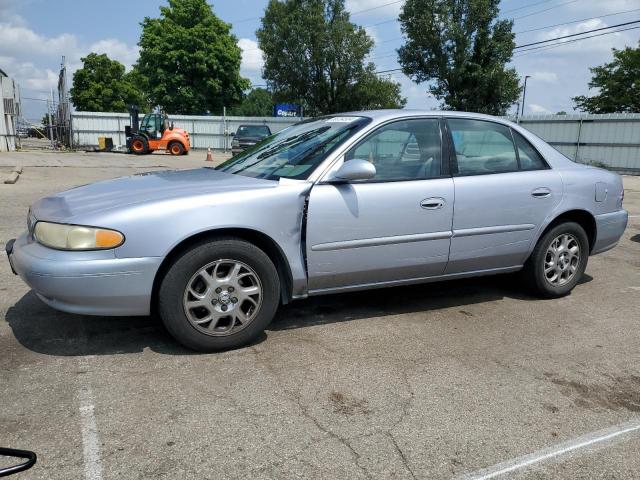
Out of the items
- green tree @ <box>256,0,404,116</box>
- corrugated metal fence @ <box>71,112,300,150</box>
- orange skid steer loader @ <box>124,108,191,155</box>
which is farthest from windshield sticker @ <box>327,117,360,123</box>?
green tree @ <box>256,0,404,116</box>

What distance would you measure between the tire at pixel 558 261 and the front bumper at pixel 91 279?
312 centimetres

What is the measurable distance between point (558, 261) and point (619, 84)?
4330 cm

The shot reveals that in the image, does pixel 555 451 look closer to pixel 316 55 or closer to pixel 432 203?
pixel 432 203

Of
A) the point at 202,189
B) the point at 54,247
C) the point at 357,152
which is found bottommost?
the point at 54,247

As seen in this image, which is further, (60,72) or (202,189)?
(60,72)

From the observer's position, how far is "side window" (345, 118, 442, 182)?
3.85m

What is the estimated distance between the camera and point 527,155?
4484mm

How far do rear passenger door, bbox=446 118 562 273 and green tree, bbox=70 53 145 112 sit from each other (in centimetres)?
5834

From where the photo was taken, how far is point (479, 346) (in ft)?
12.0

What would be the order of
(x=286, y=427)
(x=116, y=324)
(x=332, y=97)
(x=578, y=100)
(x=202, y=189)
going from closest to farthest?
(x=286, y=427) → (x=202, y=189) → (x=116, y=324) → (x=332, y=97) → (x=578, y=100)

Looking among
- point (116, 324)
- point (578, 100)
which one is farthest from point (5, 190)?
point (578, 100)

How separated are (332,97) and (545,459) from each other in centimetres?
3977

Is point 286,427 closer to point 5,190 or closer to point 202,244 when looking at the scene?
point 202,244

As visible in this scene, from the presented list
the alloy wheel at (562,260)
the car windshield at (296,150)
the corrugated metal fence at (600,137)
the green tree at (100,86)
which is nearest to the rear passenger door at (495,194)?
the alloy wheel at (562,260)
